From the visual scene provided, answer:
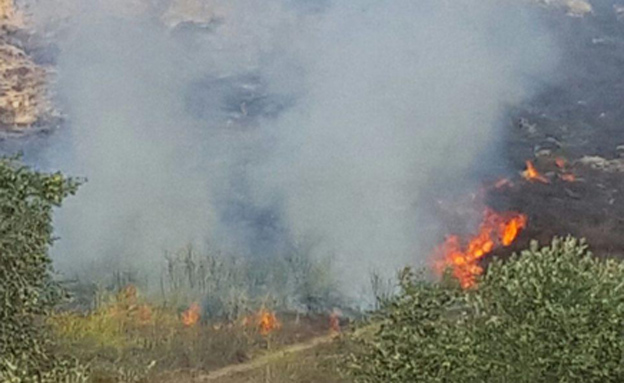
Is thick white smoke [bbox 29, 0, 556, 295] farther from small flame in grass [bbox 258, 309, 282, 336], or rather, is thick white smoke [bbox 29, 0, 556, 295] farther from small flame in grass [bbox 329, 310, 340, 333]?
small flame in grass [bbox 258, 309, 282, 336]

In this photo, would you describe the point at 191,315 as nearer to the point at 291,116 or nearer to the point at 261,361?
the point at 261,361

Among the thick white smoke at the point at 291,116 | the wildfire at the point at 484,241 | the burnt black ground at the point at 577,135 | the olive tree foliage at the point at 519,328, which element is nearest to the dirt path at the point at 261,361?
the thick white smoke at the point at 291,116

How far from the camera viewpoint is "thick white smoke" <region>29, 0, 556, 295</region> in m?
84.3

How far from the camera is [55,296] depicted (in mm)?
32125

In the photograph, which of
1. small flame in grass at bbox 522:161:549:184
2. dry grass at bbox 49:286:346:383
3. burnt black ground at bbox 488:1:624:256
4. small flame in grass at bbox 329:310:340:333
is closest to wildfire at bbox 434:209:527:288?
burnt black ground at bbox 488:1:624:256

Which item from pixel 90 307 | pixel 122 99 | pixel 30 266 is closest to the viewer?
pixel 30 266

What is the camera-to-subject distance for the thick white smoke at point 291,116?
84.3 m

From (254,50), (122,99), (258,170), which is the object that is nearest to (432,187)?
(258,170)

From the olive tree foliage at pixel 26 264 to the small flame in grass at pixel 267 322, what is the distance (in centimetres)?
3877

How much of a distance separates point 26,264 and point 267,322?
43.0 metres

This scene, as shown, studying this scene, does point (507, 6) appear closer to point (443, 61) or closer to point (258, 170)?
point (443, 61)

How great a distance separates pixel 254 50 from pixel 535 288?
215 ft

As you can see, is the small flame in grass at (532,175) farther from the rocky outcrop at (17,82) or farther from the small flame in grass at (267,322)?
the rocky outcrop at (17,82)

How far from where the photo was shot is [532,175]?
87.5 m
